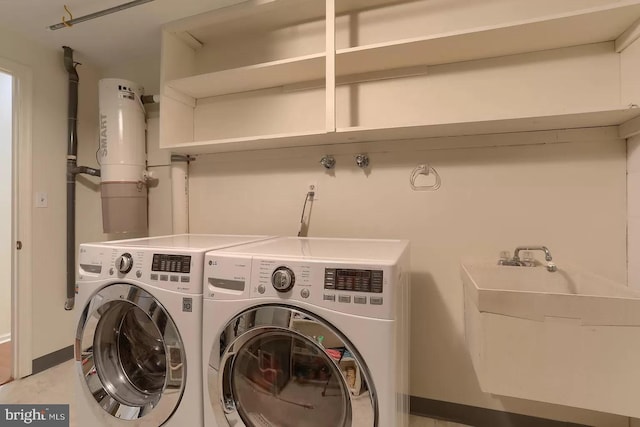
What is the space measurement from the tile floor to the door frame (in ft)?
0.35

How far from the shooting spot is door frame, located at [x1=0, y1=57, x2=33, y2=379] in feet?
6.44

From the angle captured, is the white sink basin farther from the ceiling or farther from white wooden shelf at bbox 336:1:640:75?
the ceiling

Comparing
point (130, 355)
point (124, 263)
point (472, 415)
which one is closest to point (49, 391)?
point (130, 355)

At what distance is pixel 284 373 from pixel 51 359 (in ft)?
6.78

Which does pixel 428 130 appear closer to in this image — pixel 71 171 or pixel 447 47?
pixel 447 47

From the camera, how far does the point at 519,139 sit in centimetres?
145

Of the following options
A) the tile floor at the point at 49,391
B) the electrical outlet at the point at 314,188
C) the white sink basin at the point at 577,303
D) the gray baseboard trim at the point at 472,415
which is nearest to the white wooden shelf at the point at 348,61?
the electrical outlet at the point at 314,188

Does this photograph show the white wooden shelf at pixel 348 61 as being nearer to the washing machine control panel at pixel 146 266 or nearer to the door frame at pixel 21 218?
the washing machine control panel at pixel 146 266

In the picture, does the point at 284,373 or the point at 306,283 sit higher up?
the point at 306,283

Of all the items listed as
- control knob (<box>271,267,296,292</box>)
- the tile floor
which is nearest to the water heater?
the tile floor

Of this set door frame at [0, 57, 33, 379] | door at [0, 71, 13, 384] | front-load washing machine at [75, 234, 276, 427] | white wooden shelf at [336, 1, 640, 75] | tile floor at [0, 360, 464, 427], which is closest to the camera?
front-load washing machine at [75, 234, 276, 427]

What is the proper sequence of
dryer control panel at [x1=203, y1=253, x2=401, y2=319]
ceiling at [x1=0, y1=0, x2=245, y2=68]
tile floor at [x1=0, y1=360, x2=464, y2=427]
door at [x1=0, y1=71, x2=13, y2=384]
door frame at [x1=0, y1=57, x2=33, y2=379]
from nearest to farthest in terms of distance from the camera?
dryer control panel at [x1=203, y1=253, x2=401, y2=319] < tile floor at [x1=0, y1=360, x2=464, y2=427] < ceiling at [x1=0, y1=0, x2=245, y2=68] < door frame at [x1=0, y1=57, x2=33, y2=379] < door at [x1=0, y1=71, x2=13, y2=384]

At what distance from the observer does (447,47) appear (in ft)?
4.60

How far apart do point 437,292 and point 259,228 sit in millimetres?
1097
